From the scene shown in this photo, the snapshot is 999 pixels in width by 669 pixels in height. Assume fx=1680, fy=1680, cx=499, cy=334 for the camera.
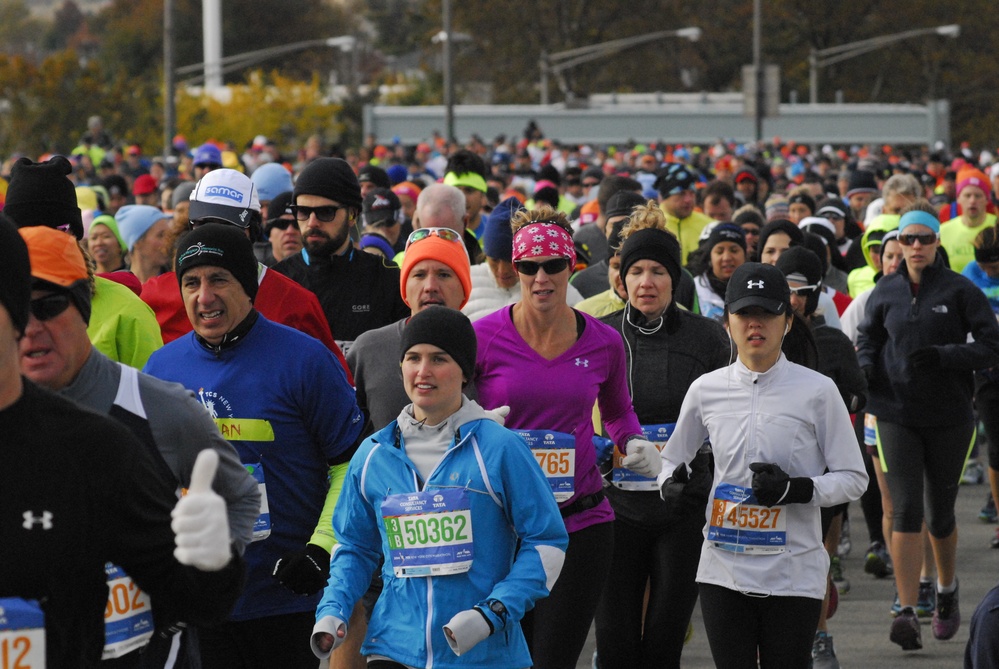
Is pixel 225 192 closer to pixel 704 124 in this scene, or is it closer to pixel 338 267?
pixel 338 267

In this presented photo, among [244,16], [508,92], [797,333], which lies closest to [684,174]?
[797,333]

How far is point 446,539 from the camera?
467 centimetres

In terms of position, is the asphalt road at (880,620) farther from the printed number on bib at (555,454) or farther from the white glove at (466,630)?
the white glove at (466,630)

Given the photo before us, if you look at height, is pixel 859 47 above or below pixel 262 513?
above

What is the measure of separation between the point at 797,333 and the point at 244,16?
85488mm

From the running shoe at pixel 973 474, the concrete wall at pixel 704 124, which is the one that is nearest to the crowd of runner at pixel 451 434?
the running shoe at pixel 973 474

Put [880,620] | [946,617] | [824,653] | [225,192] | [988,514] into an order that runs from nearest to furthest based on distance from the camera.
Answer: [225,192], [824,653], [946,617], [880,620], [988,514]

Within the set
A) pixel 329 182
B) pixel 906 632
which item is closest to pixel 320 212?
pixel 329 182

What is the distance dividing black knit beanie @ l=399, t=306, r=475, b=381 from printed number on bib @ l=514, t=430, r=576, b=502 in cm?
106

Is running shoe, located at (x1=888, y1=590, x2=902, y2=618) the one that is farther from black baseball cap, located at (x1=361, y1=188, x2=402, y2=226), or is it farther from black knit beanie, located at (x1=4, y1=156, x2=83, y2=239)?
black knit beanie, located at (x1=4, y1=156, x2=83, y2=239)

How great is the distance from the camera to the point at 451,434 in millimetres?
4789

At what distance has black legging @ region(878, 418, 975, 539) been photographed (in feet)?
27.7

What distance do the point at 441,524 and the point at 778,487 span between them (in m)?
1.68

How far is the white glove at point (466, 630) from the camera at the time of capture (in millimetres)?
4414
